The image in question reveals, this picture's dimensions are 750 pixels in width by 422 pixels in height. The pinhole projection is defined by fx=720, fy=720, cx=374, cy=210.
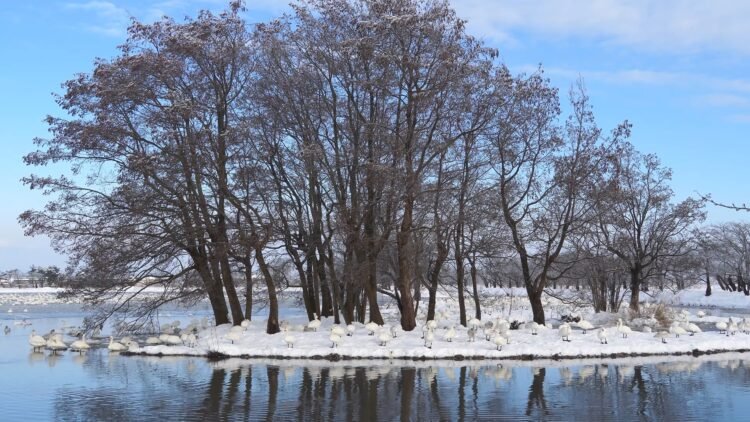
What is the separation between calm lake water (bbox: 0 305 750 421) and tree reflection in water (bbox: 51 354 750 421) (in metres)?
0.02

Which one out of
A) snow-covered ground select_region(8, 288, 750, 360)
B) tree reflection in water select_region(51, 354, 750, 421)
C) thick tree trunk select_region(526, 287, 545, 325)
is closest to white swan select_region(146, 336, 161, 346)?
snow-covered ground select_region(8, 288, 750, 360)

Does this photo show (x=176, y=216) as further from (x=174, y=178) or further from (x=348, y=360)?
(x=348, y=360)

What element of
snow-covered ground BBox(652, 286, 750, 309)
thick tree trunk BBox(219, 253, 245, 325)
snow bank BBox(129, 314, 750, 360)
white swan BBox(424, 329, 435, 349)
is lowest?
snow bank BBox(129, 314, 750, 360)

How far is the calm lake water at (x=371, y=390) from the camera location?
1327cm

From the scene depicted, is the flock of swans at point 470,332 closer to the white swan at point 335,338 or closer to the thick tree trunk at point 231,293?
the white swan at point 335,338

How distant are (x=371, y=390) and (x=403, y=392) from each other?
0.73 meters

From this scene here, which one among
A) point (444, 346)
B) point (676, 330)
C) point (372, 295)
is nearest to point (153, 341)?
point (372, 295)

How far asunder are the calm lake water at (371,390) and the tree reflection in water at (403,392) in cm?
2

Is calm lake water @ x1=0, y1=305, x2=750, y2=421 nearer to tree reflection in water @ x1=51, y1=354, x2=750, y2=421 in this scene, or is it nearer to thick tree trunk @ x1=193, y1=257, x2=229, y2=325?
tree reflection in water @ x1=51, y1=354, x2=750, y2=421

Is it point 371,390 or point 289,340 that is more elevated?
point 289,340

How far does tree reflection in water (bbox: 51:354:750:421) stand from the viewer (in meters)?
13.3

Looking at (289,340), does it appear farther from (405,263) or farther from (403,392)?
(403,392)

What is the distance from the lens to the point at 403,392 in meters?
15.4

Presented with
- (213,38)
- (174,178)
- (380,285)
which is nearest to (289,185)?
(174,178)
